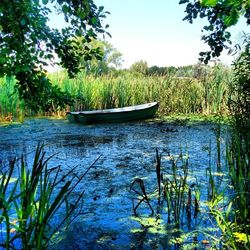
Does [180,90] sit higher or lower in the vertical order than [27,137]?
higher

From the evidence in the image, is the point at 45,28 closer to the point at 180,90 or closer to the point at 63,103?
the point at 63,103

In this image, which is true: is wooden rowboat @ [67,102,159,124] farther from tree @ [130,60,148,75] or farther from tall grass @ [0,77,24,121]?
tree @ [130,60,148,75]

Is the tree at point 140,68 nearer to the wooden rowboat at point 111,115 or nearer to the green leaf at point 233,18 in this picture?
the wooden rowboat at point 111,115

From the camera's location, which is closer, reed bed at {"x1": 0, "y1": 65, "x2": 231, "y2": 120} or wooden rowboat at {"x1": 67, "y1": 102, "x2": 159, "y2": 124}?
wooden rowboat at {"x1": 67, "y1": 102, "x2": 159, "y2": 124}

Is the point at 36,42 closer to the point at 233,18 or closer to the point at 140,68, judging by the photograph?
the point at 233,18

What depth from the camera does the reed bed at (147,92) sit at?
10625mm

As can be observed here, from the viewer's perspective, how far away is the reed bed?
1062 cm

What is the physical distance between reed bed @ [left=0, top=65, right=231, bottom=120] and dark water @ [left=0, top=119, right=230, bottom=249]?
1574 mm

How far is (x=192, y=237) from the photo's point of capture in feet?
8.45

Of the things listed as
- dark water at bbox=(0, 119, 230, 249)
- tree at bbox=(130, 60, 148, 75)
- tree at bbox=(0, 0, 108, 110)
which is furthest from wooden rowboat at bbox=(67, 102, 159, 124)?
tree at bbox=(130, 60, 148, 75)

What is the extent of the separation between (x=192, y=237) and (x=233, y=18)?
1.74 metres

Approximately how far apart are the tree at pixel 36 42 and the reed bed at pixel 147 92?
6952 mm

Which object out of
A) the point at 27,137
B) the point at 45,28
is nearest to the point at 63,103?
the point at 45,28

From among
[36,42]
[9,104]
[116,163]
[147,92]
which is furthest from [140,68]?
[36,42]
